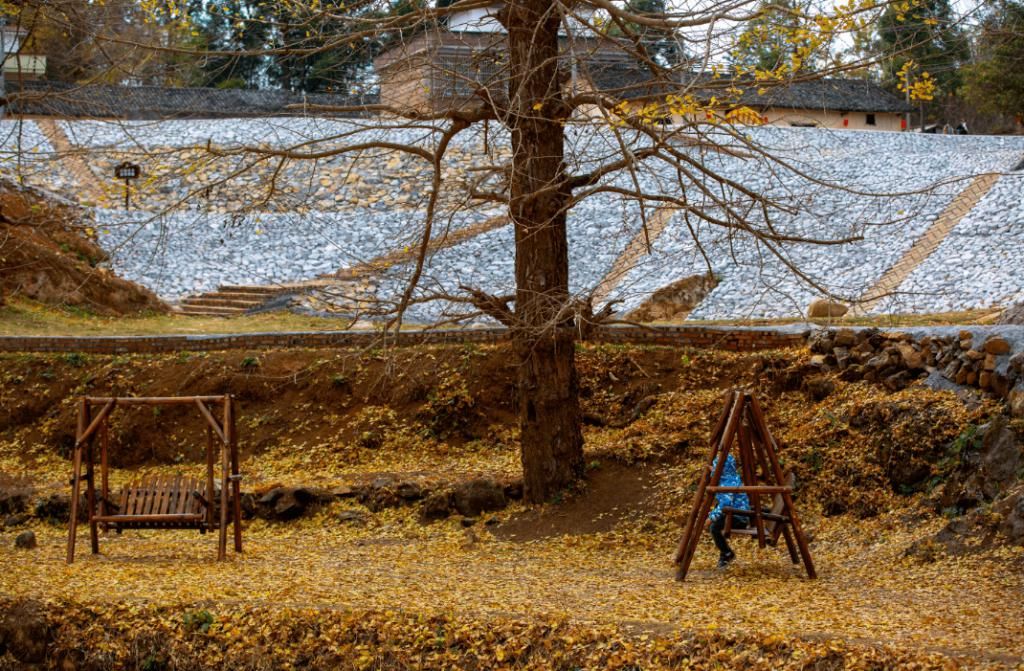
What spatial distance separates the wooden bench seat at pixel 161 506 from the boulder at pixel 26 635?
4.84 ft

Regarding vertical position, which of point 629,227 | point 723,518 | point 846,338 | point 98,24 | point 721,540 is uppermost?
point 98,24

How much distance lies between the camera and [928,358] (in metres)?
11.4

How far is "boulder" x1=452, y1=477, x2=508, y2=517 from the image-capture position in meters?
11.5

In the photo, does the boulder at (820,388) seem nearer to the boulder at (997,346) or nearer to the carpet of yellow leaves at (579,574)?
the carpet of yellow leaves at (579,574)

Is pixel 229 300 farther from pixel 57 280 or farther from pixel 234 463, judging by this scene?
pixel 234 463

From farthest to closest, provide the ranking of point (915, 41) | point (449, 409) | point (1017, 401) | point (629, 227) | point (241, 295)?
1. point (241, 295)
2. point (629, 227)
3. point (449, 409)
4. point (915, 41)
5. point (1017, 401)

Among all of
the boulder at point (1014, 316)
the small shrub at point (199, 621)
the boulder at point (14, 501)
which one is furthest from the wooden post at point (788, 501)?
the boulder at point (14, 501)

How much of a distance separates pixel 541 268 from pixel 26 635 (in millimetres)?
5358

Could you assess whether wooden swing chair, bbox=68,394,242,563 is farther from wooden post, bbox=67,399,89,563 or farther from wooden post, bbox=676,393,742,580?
wooden post, bbox=676,393,742,580

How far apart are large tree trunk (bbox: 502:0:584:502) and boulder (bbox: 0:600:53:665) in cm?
450

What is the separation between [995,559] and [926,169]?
829 inches

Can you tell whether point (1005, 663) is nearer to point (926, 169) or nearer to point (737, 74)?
point (737, 74)

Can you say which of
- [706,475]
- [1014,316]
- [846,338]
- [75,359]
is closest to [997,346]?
[846,338]

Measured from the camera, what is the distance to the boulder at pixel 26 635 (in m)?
7.96
